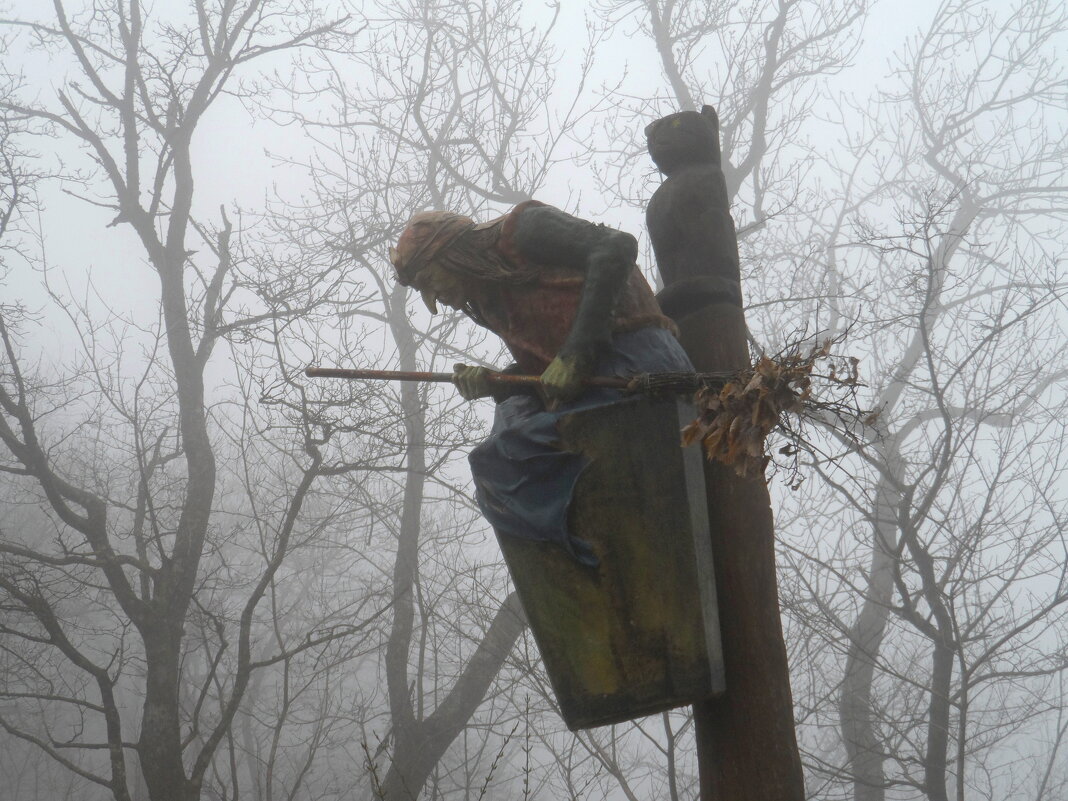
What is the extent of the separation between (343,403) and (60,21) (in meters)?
5.75

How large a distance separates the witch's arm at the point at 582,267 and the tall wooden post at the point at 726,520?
38 centimetres

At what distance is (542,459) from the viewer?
1.89 metres

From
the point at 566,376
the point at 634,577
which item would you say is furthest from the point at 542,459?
the point at 634,577

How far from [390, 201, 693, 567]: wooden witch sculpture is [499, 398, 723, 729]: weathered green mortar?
44 millimetres

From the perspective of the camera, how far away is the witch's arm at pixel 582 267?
6.22 feet

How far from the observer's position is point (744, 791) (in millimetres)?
1872

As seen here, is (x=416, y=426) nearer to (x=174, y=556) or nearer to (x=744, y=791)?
(x=174, y=556)

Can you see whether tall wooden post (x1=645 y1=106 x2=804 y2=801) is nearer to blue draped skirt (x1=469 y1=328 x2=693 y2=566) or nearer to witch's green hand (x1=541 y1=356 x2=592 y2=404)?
blue draped skirt (x1=469 y1=328 x2=693 y2=566)

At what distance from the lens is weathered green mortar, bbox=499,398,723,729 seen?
1.82m

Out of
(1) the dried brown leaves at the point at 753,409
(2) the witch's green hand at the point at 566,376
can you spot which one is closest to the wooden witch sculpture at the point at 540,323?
(2) the witch's green hand at the point at 566,376

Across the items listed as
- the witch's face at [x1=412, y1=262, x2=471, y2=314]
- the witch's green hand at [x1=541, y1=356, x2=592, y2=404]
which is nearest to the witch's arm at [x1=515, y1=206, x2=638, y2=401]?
the witch's green hand at [x1=541, y1=356, x2=592, y2=404]

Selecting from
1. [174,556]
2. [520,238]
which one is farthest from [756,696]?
[174,556]

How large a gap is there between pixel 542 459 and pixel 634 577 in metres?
0.30

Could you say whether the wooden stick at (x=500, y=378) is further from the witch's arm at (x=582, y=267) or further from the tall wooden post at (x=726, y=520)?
the tall wooden post at (x=726, y=520)
